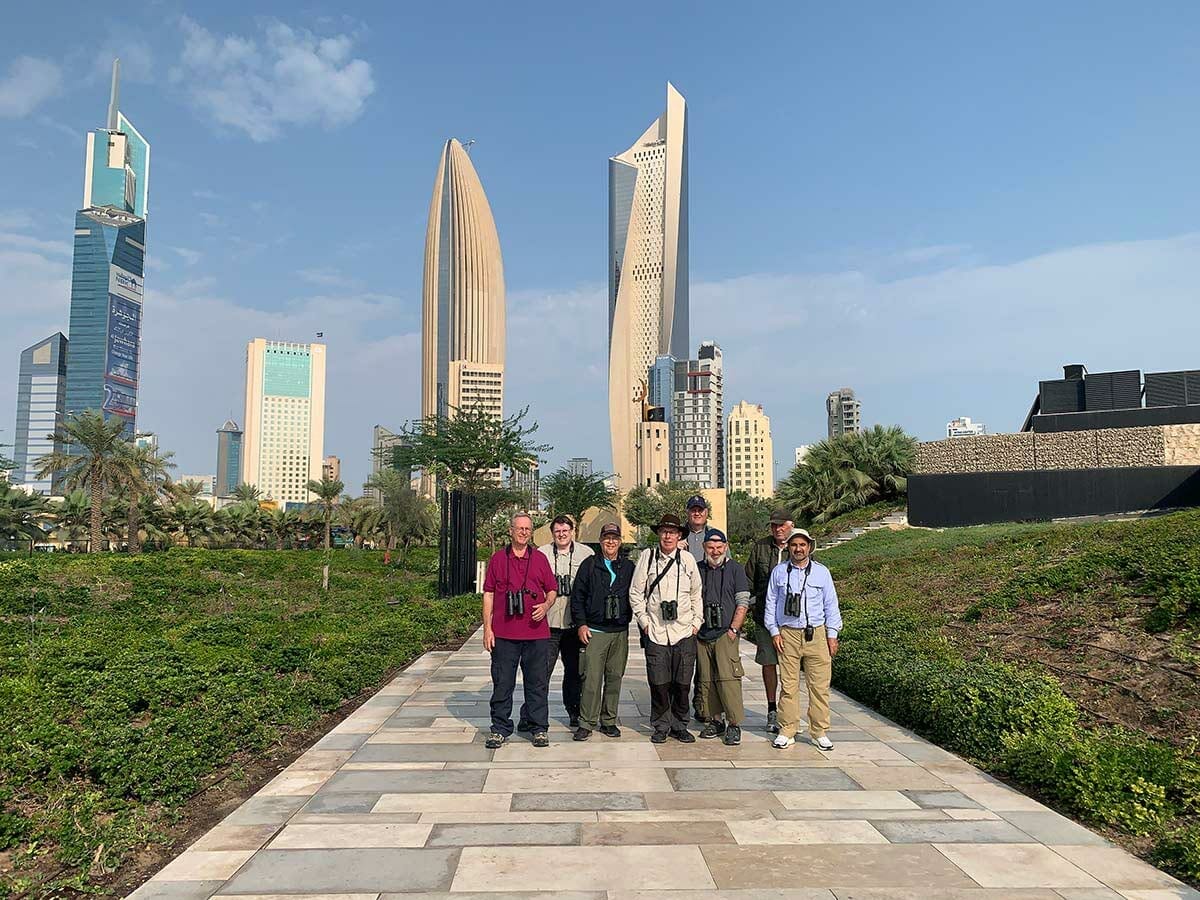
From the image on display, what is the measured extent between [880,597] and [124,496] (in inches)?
1387

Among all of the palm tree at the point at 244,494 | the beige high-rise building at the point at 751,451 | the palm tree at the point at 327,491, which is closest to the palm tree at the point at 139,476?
the palm tree at the point at 327,491

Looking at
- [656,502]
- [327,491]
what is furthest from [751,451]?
[327,491]

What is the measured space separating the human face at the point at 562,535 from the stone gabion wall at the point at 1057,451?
24.9 metres

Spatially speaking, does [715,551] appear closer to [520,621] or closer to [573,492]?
[520,621]

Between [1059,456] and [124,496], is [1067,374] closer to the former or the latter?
[1059,456]

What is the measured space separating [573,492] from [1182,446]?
107 feet

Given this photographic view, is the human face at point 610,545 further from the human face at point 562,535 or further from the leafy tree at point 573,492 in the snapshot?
the leafy tree at point 573,492

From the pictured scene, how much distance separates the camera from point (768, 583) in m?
6.73

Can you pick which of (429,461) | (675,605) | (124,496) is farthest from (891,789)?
(124,496)

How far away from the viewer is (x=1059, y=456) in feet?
91.2

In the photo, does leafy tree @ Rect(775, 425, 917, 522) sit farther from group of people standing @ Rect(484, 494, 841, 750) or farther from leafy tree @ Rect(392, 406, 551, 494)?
group of people standing @ Rect(484, 494, 841, 750)

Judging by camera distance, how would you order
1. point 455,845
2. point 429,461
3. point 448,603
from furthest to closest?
point 429,461, point 448,603, point 455,845

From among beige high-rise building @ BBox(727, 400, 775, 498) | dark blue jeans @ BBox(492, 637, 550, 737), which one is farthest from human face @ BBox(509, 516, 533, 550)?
beige high-rise building @ BBox(727, 400, 775, 498)

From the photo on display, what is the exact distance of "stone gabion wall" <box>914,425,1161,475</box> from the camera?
2557cm
